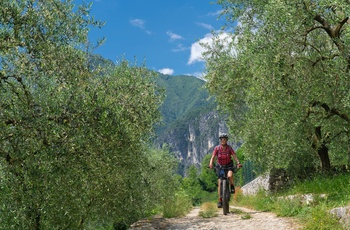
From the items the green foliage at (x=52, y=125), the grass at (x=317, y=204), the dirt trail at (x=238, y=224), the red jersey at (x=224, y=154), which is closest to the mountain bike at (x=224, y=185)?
the red jersey at (x=224, y=154)

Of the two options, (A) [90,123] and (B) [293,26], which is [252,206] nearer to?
(B) [293,26]

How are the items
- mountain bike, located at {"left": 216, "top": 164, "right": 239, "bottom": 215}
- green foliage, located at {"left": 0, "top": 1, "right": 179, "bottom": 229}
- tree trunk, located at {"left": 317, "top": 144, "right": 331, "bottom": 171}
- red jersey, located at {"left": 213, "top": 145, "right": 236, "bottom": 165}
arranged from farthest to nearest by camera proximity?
tree trunk, located at {"left": 317, "top": 144, "right": 331, "bottom": 171} < red jersey, located at {"left": 213, "top": 145, "right": 236, "bottom": 165} < mountain bike, located at {"left": 216, "top": 164, "right": 239, "bottom": 215} < green foliage, located at {"left": 0, "top": 1, "right": 179, "bottom": 229}

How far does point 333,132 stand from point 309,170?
116 inches

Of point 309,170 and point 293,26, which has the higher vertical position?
point 293,26

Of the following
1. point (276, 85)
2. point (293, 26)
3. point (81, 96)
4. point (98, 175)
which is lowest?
point (98, 175)

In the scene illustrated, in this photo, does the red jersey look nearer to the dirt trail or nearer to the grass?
the dirt trail

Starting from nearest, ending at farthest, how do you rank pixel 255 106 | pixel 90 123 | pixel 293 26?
pixel 90 123
pixel 293 26
pixel 255 106

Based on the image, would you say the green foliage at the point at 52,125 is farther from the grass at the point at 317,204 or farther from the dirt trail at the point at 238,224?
the grass at the point at 317,204

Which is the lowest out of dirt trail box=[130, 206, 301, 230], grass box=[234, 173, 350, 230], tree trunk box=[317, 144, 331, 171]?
dirt trail box=[130, 206, 301, 230]

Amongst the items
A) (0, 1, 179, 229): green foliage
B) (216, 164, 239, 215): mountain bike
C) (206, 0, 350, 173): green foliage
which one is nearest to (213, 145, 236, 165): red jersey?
(216, 164, 239, 215): mountain bike

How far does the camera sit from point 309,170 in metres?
18.9

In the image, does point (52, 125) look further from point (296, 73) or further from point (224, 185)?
point (296, 73)

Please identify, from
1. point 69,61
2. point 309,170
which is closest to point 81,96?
point 69,61

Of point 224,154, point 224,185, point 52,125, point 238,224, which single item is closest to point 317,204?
point 238,224
